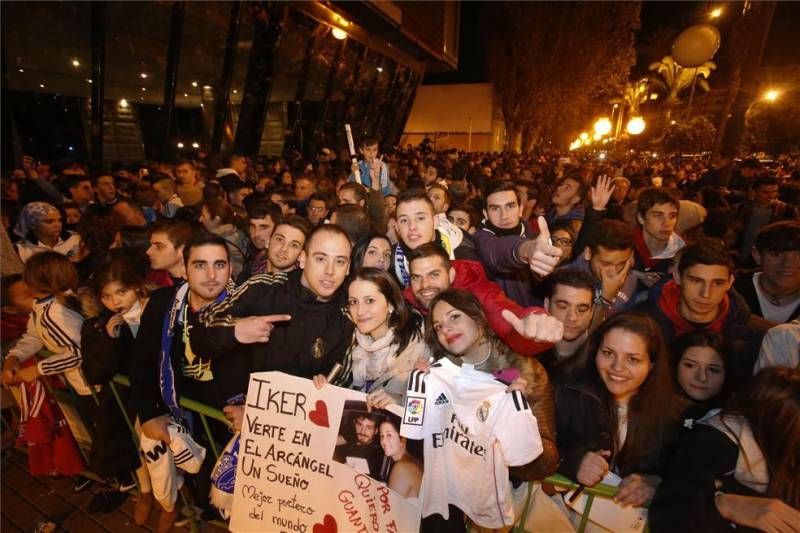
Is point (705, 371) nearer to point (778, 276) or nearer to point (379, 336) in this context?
point (778, 276)

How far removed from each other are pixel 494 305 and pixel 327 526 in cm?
154

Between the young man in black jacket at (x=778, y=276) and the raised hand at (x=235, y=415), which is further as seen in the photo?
the young man in black jacket at (x=778, y=276)

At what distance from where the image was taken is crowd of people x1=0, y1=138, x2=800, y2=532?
70.7 inches

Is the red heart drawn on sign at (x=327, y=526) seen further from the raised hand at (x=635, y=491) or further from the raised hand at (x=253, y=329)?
the raised hand at (x=635, y=491)

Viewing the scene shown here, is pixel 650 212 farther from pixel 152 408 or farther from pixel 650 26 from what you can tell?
pixel 650 26

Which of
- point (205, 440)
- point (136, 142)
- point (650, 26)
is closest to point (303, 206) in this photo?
point (205, 440)

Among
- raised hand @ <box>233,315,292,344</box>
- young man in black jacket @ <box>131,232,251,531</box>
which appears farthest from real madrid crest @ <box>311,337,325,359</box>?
young man in black jacket @ <box>131,232,251,531</box>

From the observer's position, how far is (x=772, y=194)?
581 centimetres

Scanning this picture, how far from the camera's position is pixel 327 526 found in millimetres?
2186

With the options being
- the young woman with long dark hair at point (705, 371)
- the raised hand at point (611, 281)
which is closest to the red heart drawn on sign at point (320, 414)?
the young woman with long dark hair at point (705, 371)

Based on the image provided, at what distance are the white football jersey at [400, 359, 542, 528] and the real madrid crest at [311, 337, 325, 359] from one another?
0.77 metres

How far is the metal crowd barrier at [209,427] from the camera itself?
6.23 feet

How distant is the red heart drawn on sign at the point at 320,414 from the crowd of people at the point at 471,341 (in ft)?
0.47

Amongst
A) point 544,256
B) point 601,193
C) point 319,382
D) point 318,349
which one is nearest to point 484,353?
point 544,256
